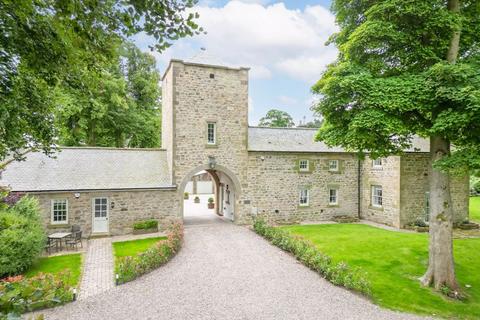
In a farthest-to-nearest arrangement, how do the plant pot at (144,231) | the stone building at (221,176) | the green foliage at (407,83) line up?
1. the plant pot at (144,231)
2. the stone building at (221,176)
3. the green foliage at (407,83)

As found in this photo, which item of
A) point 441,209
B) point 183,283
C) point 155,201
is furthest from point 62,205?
point 441,209

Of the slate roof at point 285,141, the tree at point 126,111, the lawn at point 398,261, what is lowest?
the lawn at point 398,261

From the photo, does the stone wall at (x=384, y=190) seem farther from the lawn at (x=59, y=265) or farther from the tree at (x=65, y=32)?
the tree at (x=65, y=32)

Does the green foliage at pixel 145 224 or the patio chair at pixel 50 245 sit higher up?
the green foliage at pixel 145 224

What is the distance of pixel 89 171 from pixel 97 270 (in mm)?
7909

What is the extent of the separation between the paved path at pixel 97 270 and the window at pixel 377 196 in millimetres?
18254

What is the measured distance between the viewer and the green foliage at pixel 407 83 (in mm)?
9086

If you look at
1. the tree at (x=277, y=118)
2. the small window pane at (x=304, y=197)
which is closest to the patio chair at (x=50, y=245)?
the small window pane at (x=304, y=197)

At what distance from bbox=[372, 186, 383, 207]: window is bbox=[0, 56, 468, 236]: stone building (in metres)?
0.07

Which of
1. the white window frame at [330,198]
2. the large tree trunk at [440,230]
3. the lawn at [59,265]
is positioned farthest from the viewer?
the white window frame at [330,198]

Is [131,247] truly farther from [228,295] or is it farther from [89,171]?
[228,295]

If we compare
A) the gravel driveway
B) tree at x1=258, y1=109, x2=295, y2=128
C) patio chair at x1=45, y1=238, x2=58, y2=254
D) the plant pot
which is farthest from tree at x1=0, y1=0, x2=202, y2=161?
tree at x1=258, y1=109, x2=295, y2=128

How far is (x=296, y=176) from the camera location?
71.8 ft

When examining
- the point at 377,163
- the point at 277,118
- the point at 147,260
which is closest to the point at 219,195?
the point at 377,163
